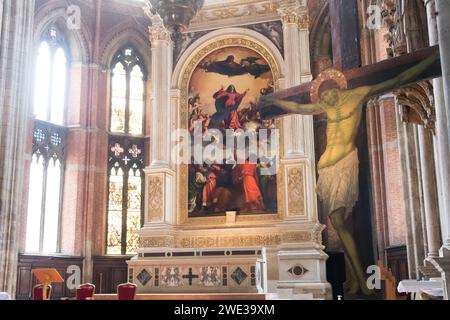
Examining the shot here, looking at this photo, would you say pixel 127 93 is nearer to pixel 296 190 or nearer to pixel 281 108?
pixel 296 190

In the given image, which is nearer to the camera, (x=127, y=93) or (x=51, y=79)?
(x=51, y=79)

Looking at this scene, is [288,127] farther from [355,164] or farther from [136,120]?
[355,164]

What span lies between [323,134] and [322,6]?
13.5 feet

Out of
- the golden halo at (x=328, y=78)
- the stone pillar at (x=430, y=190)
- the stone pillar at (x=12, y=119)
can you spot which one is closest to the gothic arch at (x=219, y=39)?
the stone pillar at (x=12, y=119)

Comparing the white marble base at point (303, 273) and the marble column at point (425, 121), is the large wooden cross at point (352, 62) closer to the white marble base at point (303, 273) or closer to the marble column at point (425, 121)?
the marble column at point (425, 121)

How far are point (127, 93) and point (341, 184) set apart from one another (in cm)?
1356

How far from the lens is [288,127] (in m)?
14.2

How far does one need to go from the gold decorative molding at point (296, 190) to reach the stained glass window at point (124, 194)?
5784mm

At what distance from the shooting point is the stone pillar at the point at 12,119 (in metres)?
11.7

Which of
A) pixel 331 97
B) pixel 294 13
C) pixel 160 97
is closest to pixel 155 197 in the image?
pixel 160 97

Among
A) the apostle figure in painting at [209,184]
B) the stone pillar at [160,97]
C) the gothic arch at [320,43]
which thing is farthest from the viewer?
the gothic arch at [320,43]

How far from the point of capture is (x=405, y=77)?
18.1ft

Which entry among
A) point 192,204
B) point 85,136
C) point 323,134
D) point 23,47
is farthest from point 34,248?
point 323,134

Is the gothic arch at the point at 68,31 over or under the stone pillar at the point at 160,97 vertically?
over
